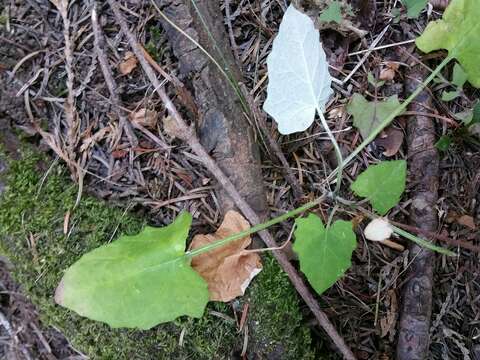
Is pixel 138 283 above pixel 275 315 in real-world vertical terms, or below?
above

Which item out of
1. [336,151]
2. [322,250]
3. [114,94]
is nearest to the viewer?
[322,250]

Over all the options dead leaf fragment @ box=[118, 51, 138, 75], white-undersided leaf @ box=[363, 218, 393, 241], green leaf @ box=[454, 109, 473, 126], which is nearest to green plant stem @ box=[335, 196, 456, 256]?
white-undersided leaf @ box=[363, 218, 393, 241]

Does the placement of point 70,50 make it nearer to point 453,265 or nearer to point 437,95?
point 437,95

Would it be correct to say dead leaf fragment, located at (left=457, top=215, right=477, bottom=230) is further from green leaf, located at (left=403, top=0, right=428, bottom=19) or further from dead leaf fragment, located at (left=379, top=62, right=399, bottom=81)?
green leaf, located at (left=403, top=0, right=428, bottom=19)

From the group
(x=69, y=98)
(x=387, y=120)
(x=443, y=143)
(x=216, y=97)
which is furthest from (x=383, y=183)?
(x=69, y=98)

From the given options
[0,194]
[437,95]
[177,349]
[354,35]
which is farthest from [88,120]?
[437,95]

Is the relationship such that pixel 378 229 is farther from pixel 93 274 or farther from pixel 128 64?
pixel 128 64
